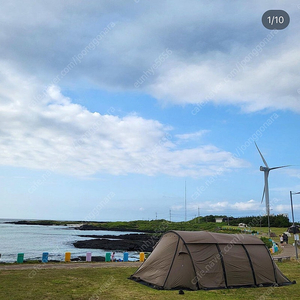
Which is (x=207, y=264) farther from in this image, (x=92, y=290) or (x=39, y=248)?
(x=39, y=248)

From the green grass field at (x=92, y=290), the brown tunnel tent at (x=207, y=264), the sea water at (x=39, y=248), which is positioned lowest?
the sea water at (x=39, y=248)

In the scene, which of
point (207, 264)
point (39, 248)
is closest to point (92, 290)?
point (207, 264)

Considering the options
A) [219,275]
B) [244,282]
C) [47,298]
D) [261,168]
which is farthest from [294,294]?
[261,168]

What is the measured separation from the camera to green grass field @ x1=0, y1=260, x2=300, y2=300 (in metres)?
12.5

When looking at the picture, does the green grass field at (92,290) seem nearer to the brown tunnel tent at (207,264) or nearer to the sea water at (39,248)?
the brown tunnel tent at (207,264)

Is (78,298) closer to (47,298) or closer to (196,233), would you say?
(47,298)

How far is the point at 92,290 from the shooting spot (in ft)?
44.5

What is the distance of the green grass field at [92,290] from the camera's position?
12.5 m

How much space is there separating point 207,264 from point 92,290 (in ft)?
17.3

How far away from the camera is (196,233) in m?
16.2

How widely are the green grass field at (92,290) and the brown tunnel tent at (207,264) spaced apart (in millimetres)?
623

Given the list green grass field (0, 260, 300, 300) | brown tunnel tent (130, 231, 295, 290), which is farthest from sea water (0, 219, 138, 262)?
brown tunnel tent (130, 231, 295, 290)

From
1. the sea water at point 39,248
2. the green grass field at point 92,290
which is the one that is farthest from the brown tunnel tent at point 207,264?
the sea water at point 39,248

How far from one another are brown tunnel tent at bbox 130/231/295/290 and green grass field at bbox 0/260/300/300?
62 centimetres
